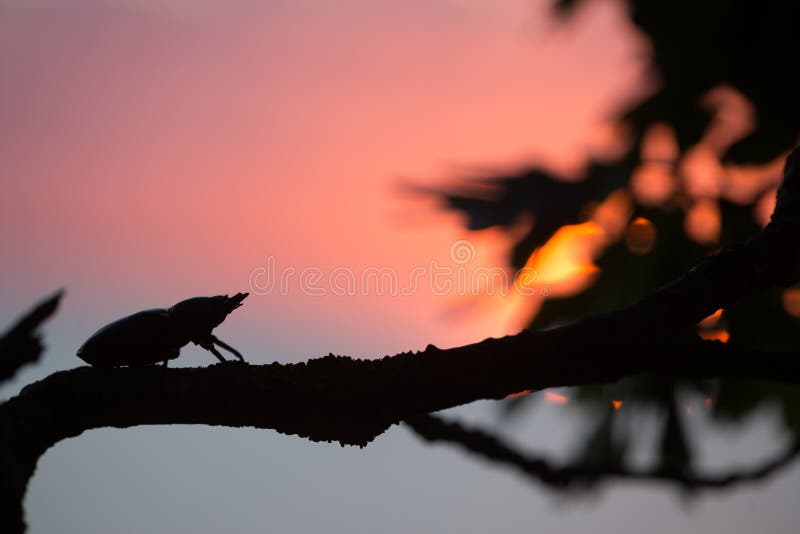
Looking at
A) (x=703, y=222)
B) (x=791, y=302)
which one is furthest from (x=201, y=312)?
(x=791, y=302)

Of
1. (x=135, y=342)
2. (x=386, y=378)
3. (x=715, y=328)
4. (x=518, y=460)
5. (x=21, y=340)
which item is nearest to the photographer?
(x=21, y=340)

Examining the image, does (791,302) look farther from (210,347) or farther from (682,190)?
(210,347)

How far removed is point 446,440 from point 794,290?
8.10 metres

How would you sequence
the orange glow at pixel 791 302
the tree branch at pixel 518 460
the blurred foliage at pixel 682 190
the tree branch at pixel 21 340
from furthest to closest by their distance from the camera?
1. the orange glow at pixel 791 302
2. the blurred foliage at pixel 682 190
3. the tree branch at pixel 518 460
4. the tree branch at pixel 21 340

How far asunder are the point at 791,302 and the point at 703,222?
1656 millimetres

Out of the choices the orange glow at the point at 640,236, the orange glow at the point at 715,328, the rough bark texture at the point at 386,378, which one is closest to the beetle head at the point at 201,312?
the rough bark texture at the point at 386,378

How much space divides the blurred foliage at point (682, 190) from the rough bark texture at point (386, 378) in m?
6.63

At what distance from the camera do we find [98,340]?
218 cm

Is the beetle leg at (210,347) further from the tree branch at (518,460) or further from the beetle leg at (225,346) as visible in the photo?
the tree branch at (518,460)

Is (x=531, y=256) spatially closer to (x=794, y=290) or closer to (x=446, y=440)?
(x=794, y=290)

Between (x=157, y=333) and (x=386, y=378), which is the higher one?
(x=157, y=333)

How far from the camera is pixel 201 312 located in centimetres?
228

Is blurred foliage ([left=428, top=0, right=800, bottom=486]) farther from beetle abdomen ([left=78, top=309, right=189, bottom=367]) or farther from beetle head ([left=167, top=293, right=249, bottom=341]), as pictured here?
beetle abdomen ([left=78, top=309, right=189, bottom=367])

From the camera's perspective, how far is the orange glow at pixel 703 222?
8227 mm
